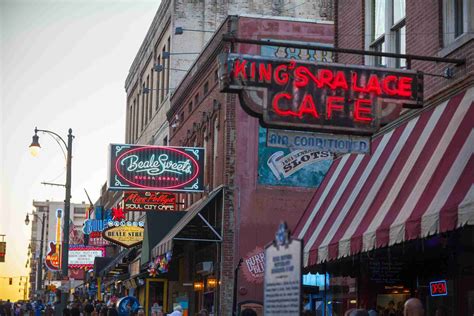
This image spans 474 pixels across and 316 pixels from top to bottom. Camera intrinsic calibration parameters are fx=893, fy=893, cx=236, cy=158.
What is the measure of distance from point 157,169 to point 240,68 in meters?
16.0

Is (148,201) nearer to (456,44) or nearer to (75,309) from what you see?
(75,309)

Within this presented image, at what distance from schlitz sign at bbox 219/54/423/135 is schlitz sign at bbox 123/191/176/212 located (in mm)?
18032

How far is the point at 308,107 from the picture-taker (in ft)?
43.2

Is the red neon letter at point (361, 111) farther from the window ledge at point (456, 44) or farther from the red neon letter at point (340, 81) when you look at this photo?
the window ledge at point (456, 44)

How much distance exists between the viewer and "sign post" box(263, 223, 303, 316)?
25.9 feet

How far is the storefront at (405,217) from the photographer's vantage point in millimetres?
11992

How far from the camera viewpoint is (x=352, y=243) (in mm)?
13906

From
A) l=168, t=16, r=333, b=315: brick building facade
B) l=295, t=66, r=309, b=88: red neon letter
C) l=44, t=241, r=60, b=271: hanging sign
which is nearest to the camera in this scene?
l=295, t=66, r=309, b=88: red neon letter

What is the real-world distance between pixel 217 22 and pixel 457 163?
28019 millimetres

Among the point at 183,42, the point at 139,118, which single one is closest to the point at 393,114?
the point at 183,42

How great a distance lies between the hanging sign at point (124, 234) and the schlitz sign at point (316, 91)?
22.7 meters

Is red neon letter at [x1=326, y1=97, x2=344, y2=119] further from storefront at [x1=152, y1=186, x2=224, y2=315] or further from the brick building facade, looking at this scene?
storefront at [x1=152, y1=186, x2=224, y2=315]

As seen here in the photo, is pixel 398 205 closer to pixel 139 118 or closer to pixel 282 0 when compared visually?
pixel 282 0

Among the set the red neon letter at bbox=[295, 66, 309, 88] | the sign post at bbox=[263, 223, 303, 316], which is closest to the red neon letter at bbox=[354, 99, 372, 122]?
the red neon letter at bbox=[295, 66, 309, 88]
